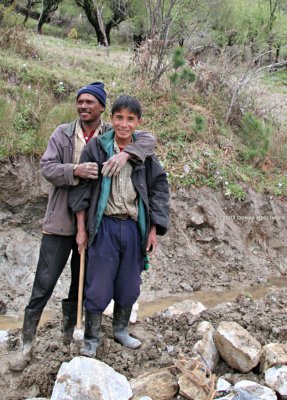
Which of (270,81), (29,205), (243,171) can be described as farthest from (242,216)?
(270,81)

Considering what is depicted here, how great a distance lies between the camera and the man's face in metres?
3.38

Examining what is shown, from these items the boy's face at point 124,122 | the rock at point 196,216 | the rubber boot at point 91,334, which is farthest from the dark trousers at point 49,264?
the rock at point 196,216

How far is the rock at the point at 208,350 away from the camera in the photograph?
3660 mm

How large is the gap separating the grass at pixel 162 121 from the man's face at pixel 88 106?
3.25 meters

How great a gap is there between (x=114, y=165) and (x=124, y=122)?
33 cm

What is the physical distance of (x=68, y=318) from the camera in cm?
377

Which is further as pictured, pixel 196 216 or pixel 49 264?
pixel 196 216

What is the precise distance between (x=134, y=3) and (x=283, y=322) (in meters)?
19.1

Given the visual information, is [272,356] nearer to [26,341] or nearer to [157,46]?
[26,341]

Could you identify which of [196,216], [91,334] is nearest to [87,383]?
[91,334]

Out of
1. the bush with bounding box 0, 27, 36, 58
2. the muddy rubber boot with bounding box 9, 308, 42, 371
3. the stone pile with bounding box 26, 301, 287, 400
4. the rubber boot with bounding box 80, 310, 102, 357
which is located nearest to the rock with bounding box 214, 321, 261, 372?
the stone pile with bounding box 26, 301, 287, 400

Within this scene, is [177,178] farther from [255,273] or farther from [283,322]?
[283,322]

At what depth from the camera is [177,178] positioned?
744 centimetres

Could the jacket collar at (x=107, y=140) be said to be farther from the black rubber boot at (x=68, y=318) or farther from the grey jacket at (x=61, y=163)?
the black rubber boot at (x=68, y=318)
